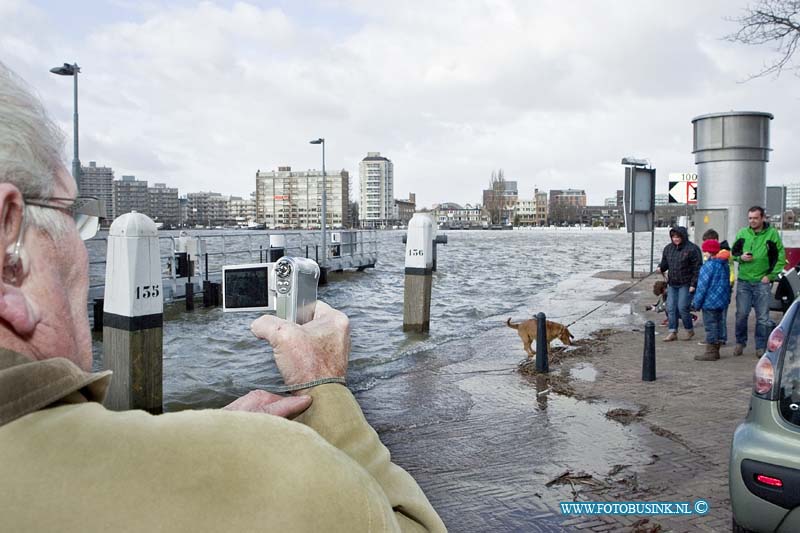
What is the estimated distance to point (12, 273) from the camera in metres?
1.01

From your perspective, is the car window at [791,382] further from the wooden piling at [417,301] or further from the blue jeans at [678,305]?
the wooden piling at [417,301]

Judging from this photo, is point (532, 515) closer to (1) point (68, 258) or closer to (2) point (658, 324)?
(1) point (68, 258)

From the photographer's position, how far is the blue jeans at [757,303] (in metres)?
9.08

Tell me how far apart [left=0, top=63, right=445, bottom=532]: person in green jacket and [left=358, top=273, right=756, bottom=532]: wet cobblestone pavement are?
3753mm

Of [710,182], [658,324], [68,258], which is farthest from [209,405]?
[710,182]

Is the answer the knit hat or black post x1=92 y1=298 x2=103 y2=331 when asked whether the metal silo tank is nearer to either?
the knit hat

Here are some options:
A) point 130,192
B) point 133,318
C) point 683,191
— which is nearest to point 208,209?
point 130,192

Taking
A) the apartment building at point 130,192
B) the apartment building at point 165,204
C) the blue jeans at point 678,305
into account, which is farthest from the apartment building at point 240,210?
the blue jeans at point 678,305

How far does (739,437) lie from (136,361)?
6.35 meters

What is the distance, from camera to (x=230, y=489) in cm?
84

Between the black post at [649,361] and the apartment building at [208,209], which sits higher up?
the apartment building at [208,209]

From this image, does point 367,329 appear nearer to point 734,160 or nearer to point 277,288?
point 734,160

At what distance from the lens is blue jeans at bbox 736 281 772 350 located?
9078mm

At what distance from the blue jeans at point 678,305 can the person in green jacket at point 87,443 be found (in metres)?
10.8
